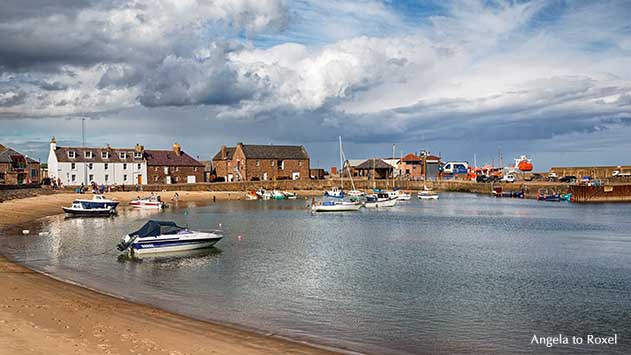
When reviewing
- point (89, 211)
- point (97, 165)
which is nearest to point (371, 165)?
point (97, 165)

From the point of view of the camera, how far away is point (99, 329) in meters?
15.0

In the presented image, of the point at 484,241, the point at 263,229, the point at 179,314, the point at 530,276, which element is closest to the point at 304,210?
the point at 263,229

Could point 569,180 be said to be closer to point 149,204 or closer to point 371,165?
point 371,165

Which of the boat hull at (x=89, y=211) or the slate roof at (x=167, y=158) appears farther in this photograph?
the slate roof at (x=167, y=158)

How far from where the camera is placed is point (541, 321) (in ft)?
60.4

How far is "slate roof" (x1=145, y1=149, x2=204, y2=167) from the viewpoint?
96.1 m

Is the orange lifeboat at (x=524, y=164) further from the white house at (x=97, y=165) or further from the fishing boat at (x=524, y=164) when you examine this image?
the white house at (x=97, y=165)

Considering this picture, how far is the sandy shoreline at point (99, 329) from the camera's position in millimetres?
13203

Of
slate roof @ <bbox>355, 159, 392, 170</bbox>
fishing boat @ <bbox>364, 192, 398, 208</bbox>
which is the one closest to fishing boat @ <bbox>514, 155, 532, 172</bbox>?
slate roof @ <bbox>355, 159, 392, 170</bbox>

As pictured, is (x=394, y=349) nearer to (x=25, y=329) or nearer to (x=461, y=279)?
(x=25, y=329)

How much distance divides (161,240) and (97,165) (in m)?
63.8

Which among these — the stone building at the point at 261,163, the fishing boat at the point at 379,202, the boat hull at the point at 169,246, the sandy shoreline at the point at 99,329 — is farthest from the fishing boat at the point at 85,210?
the stone building at the point at 261,163

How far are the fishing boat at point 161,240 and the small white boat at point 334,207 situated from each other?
33.2 m

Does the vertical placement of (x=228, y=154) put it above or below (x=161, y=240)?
above
